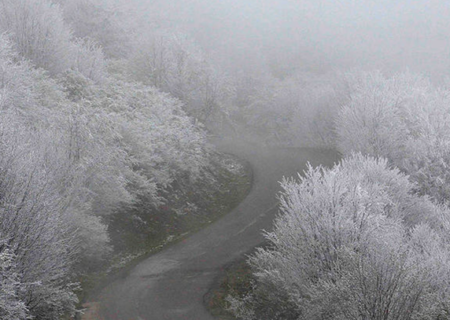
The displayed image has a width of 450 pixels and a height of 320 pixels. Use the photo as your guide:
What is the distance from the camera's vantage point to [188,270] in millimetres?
20734

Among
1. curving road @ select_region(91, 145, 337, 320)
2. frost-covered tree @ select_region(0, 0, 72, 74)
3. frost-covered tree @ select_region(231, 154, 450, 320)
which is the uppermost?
frost-covered tree @ select_region(0, 0, 72, 74)

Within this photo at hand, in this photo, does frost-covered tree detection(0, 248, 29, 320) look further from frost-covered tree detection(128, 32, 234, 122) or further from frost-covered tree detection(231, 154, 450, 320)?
frost-covered tree detection(128, 32, 234, 122)

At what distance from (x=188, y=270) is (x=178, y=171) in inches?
444

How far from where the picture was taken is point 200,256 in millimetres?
22406

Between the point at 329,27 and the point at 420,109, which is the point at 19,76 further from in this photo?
the point at 329,27

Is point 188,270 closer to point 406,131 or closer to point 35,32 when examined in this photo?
point 35,32

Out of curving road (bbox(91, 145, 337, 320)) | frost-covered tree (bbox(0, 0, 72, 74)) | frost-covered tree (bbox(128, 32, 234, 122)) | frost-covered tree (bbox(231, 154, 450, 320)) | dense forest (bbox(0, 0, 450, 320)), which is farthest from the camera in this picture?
frost-covered tree (bbox(128, 32, 234, 122))

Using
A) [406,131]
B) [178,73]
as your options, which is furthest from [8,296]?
[178,73]

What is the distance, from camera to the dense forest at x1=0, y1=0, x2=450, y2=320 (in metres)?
13.3

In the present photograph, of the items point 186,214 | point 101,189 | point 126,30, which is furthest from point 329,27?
point 101,189

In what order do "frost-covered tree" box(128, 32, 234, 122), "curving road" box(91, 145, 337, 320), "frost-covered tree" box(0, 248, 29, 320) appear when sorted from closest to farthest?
"frost-covered tree" box(0, 248, 29, 320) < "curving road" box(91, 145, 337, 320) < "frost-covered tree" box(128, 32, 234, 122)

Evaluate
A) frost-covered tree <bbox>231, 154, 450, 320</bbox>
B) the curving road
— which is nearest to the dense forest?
frost-covered tree <bbox>231, 154, 450, 320</bbox>

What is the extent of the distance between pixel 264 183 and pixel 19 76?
67.5ft

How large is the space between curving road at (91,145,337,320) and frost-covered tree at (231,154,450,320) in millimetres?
2007
